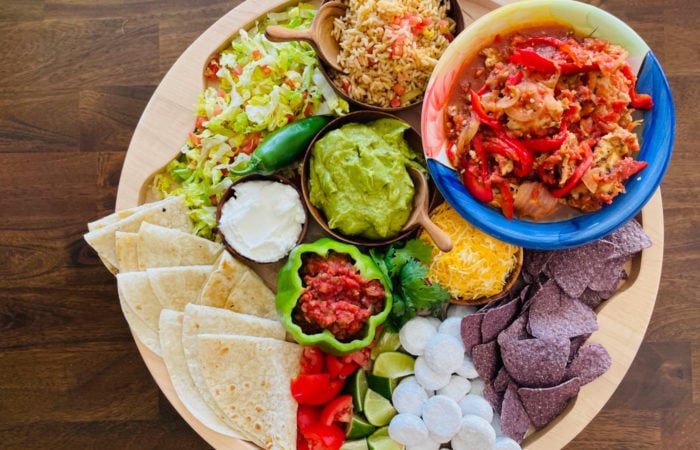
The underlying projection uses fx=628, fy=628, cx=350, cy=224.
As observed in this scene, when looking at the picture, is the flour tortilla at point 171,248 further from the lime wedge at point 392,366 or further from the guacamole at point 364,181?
the lime wedge at point 392,366

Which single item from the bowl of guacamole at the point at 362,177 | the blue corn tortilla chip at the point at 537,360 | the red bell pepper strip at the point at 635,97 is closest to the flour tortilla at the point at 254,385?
the bowl of guacamole at the point at 362,177

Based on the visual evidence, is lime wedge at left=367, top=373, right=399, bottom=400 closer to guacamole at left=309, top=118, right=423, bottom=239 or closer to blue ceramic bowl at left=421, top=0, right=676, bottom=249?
guacamole at left=309, top=118, right=423, bottom=239

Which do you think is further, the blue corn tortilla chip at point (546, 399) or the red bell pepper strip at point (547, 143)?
the blue corn tortilla chip at point (546, 399)

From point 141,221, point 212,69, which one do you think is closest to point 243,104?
point 212,69

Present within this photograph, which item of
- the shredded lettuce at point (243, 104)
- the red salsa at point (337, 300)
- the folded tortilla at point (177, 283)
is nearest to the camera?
the red salsa at point (337, 300)

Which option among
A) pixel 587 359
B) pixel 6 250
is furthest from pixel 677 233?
pixel 6 250

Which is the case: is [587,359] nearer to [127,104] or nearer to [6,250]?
[127,104]
